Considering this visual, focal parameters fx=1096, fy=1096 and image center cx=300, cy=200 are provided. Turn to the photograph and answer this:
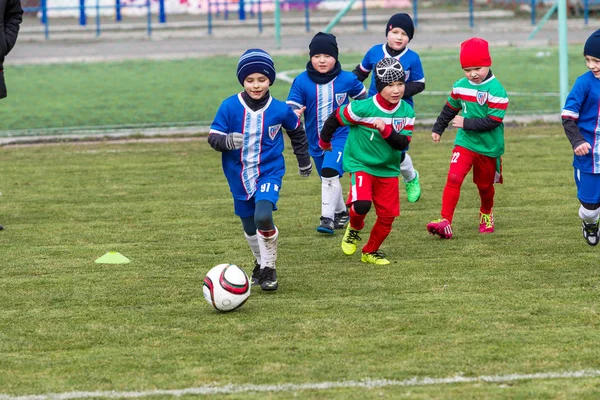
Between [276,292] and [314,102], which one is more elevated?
[314,102]

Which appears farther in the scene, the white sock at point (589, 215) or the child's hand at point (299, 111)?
the child's hand at point (299, 111)

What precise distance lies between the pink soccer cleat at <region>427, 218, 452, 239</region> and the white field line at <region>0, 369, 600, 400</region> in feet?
11.5

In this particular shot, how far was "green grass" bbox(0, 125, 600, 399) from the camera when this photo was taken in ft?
18.0

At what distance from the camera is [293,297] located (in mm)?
7098

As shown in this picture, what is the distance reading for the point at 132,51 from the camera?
2994 cm

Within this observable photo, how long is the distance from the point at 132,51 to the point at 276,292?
23.5m

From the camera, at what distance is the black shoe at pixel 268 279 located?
7.30 meters

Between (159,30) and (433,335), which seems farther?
(159,30)

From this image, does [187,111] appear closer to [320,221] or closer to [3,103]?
[3,103]

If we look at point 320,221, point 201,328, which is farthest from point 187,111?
point 201,328

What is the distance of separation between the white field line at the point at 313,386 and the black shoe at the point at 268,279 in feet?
6.72

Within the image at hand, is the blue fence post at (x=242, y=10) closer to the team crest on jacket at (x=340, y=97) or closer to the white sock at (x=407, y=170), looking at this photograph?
the white sock at (x=407, y=170)

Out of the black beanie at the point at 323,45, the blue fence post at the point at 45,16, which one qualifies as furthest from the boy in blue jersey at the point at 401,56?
the blue fence post at the point at 45,16

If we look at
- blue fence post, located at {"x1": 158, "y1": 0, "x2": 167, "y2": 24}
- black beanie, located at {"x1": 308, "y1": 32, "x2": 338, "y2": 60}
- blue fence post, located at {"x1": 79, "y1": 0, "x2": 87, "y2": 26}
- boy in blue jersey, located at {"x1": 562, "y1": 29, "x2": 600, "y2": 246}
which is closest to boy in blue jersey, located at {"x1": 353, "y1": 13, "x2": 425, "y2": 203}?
black beanie, located at {"x1": 308, "y1": 32, "x2": 338, "y2": 60}
